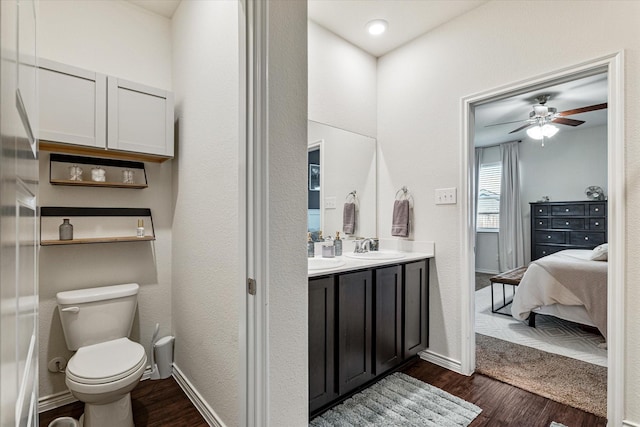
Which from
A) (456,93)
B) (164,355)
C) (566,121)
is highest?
(566,121)

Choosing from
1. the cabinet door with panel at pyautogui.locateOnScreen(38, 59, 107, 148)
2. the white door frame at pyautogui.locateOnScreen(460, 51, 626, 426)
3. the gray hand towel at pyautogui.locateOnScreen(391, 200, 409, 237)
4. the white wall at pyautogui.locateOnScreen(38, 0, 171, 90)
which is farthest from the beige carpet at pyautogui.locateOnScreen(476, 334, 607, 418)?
the white wall at pyautogui.locateOnScreen(38, 0, 171, 90)

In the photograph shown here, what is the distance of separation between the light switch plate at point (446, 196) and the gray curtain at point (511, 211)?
4040 millimetres

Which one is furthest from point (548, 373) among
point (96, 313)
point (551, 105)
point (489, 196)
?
point (489, 196)

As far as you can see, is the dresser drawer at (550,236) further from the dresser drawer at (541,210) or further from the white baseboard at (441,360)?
the white baseboard at (441,360)

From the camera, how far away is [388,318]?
2146 mm

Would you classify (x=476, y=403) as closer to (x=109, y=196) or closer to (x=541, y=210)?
(x=109, y=196)

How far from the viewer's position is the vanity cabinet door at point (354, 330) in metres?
1.84

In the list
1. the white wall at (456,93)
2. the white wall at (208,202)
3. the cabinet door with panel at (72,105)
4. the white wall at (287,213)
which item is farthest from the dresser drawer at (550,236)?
the cabinet door with panel at (72,105)

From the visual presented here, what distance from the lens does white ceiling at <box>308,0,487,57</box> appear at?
2.20 m

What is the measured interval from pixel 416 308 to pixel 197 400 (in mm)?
1564

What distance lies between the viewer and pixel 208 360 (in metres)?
1.74

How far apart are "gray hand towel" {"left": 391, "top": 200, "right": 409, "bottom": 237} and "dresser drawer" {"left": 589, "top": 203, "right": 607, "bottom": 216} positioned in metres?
3.77

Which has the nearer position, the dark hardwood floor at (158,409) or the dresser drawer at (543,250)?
the dark hardwood floor at (158,409)

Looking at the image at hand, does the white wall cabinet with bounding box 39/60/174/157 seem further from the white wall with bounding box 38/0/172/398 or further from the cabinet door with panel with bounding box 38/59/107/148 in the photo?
the white wall with bounding box 38/0/172/398
